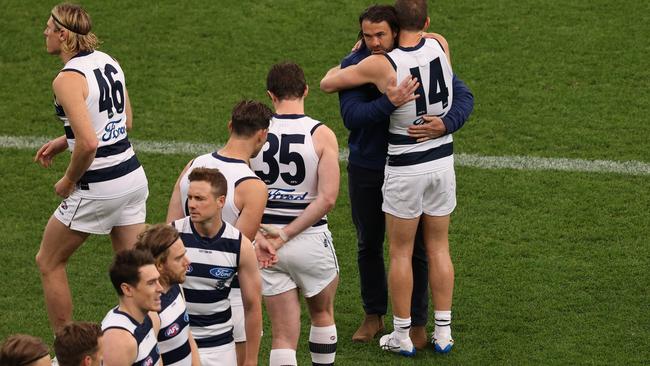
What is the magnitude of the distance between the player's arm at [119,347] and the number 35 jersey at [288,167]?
1698 millimetres

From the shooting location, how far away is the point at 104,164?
6.67 meters

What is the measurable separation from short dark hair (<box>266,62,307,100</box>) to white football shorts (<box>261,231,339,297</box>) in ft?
2.42

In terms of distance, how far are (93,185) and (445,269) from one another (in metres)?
A: 2.08

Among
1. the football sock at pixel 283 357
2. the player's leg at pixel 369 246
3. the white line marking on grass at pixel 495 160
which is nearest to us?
the football sock at pixel 283 357

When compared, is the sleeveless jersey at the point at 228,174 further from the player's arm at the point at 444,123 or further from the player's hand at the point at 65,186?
the player's arm at the point at 444,123

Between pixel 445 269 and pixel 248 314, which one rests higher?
pixel 248 314

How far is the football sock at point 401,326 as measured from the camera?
23.0ft

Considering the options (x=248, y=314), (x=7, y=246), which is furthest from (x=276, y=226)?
(x=7, y=246)

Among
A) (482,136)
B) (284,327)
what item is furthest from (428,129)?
(482,136)

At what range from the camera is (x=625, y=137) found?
33.0ft

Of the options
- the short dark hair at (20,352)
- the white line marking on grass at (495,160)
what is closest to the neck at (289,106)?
the short dark hair at (20,352)

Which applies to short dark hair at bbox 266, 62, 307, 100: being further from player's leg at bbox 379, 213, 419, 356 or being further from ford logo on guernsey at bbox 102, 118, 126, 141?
player's leg at bbox 379, 213, 419, 356

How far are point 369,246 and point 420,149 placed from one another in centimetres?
83

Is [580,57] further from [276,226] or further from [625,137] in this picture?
[276,226]
